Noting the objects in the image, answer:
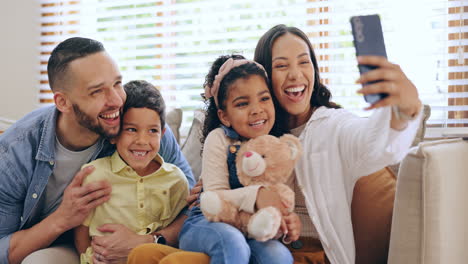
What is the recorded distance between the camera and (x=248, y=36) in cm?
290

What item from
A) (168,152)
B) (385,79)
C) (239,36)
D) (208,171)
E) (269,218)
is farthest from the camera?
(239,36)

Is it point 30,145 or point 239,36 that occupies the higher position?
point 239,36

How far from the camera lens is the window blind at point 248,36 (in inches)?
101

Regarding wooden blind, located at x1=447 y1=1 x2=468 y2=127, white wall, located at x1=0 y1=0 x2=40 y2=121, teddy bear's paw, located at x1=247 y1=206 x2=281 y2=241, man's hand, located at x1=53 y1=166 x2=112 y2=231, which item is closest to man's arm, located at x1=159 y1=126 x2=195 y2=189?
man's hand, located at x1=53 y1=166 x2=112 y2=231

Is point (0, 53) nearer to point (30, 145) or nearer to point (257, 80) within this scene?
point (30, 145)

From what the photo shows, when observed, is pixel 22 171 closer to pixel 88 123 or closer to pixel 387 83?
pixel 88 123

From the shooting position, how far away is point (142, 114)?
1.63 metres

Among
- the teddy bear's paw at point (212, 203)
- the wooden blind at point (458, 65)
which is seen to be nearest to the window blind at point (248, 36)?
the wooden blind at point (458, 65)

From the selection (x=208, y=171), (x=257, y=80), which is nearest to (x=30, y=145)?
(x=208, y=171)

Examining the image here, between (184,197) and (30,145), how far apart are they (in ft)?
1.90

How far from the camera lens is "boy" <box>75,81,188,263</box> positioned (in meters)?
1.64

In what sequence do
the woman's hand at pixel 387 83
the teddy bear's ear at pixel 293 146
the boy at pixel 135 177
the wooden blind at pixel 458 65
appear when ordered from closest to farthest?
the woman's hand at pixel 387 83 < the teddy bear's ear at pixel 293 146 < the boy at pixel 135 177 < the wooden blind at pixel 458 65

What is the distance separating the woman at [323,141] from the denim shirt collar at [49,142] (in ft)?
2.21

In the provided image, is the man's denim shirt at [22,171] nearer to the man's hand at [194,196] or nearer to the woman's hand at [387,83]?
the man's hand at [194,196]
